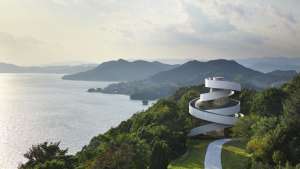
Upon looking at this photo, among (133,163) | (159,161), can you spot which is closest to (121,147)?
(133,163)

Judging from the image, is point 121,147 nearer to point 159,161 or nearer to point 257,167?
point 159,161

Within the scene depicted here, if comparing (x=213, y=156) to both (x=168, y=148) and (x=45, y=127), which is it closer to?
(x=168, y=148)

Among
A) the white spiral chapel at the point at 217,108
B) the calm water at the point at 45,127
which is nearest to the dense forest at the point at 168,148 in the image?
the white spiral chapel at the point at 217,108

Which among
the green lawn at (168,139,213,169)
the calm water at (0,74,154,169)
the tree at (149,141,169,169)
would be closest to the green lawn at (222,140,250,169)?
the green lawn at (168,139,213,169)

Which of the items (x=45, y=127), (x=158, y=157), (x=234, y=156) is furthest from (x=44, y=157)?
(x=45, y=127)

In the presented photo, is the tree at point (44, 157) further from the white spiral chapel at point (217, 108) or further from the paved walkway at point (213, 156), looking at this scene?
the white spiral chapel at point (217, 108)
